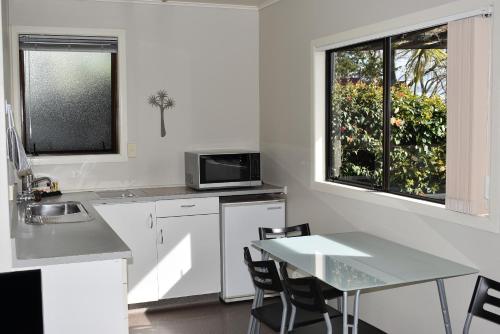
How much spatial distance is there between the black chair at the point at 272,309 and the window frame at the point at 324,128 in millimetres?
799

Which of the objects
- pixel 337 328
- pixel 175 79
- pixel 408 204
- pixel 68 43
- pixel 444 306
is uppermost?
pixel 68 43

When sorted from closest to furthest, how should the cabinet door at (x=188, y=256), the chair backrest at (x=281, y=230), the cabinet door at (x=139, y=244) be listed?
the chair backrest at (x=281, y=230), the cabinet door at (x=139, y=244), the cabinet door at (x=188, y=256)

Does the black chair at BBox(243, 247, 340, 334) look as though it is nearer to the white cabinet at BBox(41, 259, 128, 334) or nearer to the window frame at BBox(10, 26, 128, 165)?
the white cabinet at BBox(41, 259, 128, 334)

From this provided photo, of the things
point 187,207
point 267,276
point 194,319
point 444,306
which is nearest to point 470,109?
point 444,306

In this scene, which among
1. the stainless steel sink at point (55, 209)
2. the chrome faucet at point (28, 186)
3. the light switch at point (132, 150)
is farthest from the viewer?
the light switch at point (132, 150)

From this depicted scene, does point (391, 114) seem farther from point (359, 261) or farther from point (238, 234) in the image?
point (238, 234)

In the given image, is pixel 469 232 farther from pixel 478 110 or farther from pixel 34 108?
pixel 34 108

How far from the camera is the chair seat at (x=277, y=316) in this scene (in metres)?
3.28

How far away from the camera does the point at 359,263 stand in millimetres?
3209

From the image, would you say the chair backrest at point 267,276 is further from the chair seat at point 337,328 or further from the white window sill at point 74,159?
the white window sill at point 74,159

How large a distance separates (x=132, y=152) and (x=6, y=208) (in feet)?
8.39

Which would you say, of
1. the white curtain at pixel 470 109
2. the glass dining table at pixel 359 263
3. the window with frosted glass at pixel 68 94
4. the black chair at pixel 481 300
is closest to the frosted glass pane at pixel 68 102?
the window with frosted glass at pixel 68 94

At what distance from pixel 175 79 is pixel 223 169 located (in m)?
0.95

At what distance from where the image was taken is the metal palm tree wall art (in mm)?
5371
